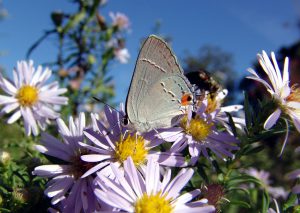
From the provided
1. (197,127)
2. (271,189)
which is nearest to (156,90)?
(197,127)

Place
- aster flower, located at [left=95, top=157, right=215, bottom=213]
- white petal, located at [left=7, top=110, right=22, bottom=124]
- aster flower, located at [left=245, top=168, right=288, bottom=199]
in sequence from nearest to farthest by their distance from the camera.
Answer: aster flower, located at [left=95, top=157, right=215, bottom=213] → white petal, located at [left=7, top=110, right=22, bottom=124] → aster flower, located at [left=245, top=168, right=288, bottom=199]

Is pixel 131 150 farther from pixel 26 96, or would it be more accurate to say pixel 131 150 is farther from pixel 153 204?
pixel 26 96

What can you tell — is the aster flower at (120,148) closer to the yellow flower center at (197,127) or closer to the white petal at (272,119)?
the yellow flower center at (197,127)

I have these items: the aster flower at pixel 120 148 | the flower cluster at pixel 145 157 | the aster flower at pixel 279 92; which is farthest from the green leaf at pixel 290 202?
the aster flower at pixel 120 148

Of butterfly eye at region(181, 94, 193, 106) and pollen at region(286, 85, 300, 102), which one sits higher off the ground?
butterfly eye at region(181, 94, 193, 106)

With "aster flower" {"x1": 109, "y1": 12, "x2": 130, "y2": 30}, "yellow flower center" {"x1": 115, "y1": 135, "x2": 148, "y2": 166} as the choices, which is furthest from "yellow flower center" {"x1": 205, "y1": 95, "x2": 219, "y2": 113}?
"aster flower" {"x1": 109, "y1": 12, "x2": 130, "y2": 30}

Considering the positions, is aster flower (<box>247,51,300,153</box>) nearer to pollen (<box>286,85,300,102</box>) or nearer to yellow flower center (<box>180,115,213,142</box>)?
pollen (<box>286,85,300,102</box>)
